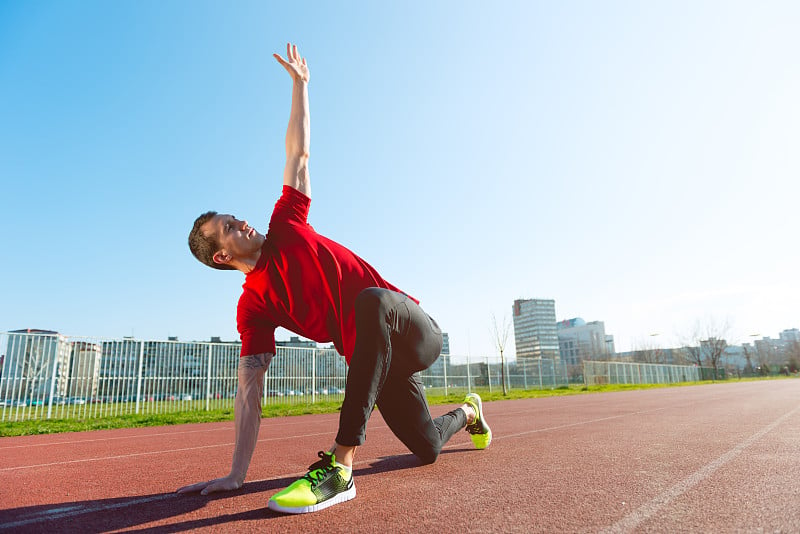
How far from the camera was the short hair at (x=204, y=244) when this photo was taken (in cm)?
281

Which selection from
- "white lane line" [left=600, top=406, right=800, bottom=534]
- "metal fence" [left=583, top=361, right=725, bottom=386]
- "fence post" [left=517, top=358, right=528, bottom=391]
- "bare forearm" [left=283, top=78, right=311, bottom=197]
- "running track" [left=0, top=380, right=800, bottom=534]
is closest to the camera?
"white lane line" [left=600, top=406, right=800, bottom=534]

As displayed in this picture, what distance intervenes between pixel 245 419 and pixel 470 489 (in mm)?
1342

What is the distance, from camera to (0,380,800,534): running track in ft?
6.60

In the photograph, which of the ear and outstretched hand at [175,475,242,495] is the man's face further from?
outstretched hand at [175,475,242,495]

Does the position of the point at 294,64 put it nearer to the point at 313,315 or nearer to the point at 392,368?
the point at 313,315

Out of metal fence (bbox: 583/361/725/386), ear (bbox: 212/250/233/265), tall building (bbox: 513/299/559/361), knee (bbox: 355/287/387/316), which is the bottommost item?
metal fence (bbox: 583/361/725/386)

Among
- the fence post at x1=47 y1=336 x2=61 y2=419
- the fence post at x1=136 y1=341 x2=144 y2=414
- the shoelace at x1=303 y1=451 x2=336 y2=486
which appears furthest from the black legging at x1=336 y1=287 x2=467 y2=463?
the fence post at x1=136 y1=341 x2=144 y2=414

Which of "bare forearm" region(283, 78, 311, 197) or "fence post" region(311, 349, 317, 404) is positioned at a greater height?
"bare forearm" region(283, 78, 311, 197)

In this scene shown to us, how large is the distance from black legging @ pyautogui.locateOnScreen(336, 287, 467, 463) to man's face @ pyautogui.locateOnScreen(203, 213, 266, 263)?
28.0 inches

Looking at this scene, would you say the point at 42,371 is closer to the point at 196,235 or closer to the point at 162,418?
the point at 162,418

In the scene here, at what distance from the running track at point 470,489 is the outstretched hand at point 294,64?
2503 mm

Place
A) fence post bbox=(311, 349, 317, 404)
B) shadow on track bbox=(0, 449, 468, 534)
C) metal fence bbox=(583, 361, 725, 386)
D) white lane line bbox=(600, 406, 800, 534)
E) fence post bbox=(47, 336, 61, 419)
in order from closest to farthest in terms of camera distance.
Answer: white lane line bbox=(600, 406, 800, 534), shadow on track bbox=(0, 449, 468, 534), fence post bbox=(47, 336, 61, 419), fence post bbox=(311, 349, 317, 404), metal fence bbox=(583, 361, 725, 386)

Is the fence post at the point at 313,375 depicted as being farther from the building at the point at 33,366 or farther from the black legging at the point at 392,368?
the black legging at the point at 392,368

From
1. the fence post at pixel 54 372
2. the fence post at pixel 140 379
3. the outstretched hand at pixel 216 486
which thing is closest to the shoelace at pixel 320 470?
the outstretched hand at pixel 216 486
